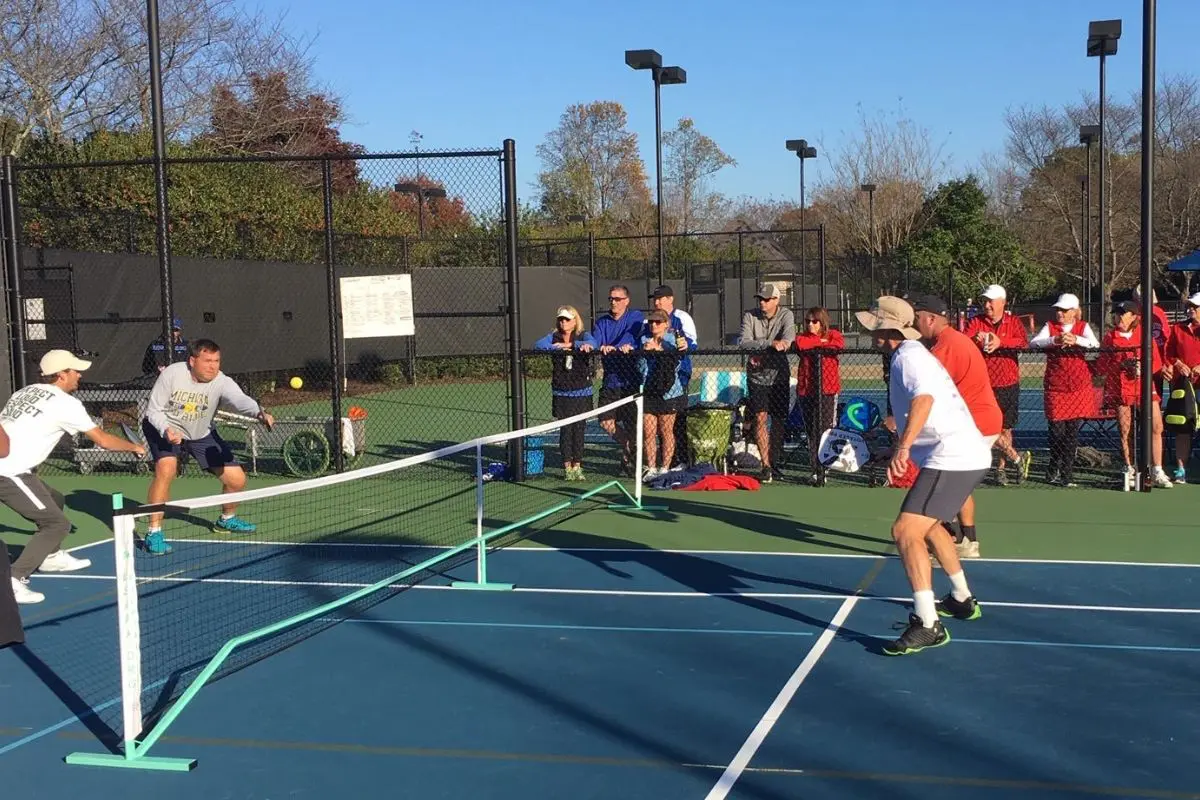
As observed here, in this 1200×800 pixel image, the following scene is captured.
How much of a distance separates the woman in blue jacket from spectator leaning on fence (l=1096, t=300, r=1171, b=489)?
4.12 m

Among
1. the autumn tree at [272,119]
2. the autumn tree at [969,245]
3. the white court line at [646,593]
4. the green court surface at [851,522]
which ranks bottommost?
the green court surface at [851,522]

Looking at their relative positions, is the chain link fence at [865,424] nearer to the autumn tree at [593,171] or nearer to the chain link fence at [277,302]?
the chain link fence at [277,302]

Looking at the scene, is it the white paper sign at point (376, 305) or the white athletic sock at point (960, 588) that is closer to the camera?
the white athletic sock at point (960, 588)

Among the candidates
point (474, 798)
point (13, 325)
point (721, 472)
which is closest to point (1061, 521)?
point (721, 472)

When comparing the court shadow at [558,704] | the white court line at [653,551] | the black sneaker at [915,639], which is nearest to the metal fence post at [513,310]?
the white court line at [653,551]

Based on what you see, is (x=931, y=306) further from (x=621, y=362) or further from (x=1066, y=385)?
(x=621, y=362)

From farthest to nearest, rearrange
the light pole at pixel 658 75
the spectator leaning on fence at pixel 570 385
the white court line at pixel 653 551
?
the light pole at pixel 658 75
the spectator leaning on fence at pixel 570 385
the white court line at pixel 653 551

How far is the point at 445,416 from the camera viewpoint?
19750 millimetres

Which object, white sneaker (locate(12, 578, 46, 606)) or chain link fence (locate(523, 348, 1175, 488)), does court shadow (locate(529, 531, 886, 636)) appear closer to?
chain link fence (locate(523, 348, 1175, 488))

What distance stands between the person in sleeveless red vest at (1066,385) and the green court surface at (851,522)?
42 cm

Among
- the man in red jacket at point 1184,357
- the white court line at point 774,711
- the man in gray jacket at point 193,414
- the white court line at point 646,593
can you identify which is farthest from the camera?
the man in red jacket at point 1184,357

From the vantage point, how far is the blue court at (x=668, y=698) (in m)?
4.83

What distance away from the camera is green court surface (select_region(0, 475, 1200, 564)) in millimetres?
9327

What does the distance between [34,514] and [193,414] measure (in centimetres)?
188
